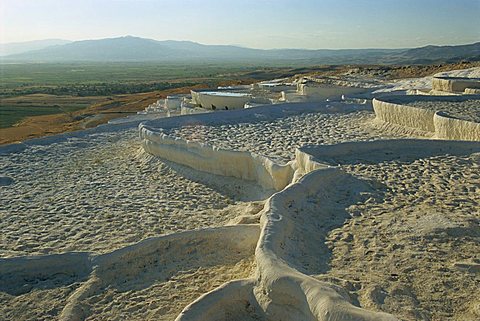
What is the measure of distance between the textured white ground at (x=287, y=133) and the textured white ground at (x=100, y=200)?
3.55 ft

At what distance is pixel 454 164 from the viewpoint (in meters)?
6.92

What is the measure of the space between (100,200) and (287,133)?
4.73 m

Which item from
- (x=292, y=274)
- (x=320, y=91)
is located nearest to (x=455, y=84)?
(x=320, y=91)

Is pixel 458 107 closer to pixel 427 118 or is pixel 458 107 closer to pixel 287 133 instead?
pixel 427 118

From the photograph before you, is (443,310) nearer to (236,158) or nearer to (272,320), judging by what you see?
(272,320)

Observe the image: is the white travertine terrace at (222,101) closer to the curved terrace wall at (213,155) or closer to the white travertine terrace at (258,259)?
the curved terrace wall at (213,155)

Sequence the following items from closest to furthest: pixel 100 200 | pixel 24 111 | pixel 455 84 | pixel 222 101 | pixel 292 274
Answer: pixel 292 274
pixel 100 200
pixel 455 84
pixel 222 101
pixel 24 111

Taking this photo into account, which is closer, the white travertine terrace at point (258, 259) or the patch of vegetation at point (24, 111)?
the white travertine terrace at point (258, 259)

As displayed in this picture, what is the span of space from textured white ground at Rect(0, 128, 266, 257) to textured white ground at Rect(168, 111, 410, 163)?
1082 millimetres

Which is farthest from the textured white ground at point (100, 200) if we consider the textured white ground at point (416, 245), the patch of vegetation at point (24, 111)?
the patch of vegetation at point (24, 111)

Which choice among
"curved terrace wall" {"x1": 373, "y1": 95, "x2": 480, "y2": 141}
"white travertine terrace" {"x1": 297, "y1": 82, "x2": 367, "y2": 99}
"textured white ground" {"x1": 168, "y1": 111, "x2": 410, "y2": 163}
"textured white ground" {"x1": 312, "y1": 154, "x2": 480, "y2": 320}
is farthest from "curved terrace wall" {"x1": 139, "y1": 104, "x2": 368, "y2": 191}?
"white travertine terrace" {"x1": 297, "y1": 82, "x2": 367, "y2": 99}

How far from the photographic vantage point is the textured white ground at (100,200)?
22.1ft

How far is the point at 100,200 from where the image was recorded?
834 cm

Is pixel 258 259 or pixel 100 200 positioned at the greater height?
pixel 258 259
